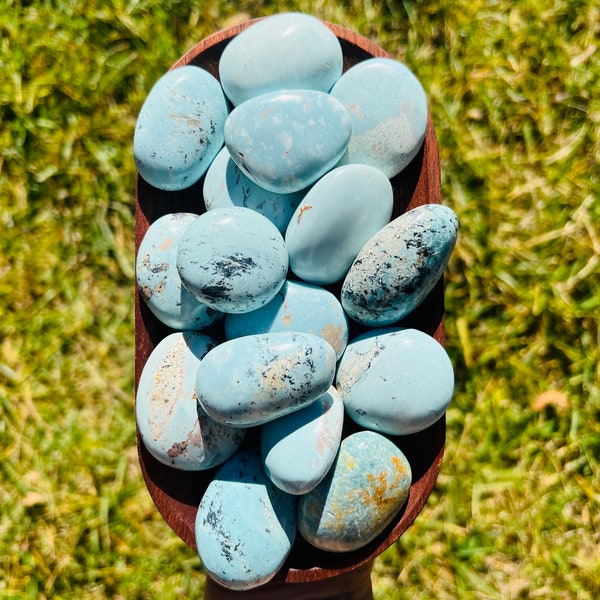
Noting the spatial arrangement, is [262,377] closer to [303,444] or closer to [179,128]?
[303,444]

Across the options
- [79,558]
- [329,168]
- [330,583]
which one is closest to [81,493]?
[79,558]

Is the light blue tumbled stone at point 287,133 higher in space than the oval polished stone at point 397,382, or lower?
higher

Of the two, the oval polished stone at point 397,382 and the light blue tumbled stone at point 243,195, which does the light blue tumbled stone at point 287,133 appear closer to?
the light blue tumbled stone at point 243,195

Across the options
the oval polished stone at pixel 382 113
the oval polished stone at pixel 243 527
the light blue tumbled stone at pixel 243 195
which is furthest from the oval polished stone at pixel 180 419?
the oval polished stone at pixel 382 113

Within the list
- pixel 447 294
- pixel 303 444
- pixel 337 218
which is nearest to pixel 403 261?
pixel 337 218

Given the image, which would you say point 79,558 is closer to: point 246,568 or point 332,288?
point 246,568

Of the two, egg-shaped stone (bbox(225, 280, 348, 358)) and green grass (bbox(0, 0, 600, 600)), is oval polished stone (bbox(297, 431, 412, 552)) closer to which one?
egg-shaped stone (bbox(225, 280, 348, 358))
